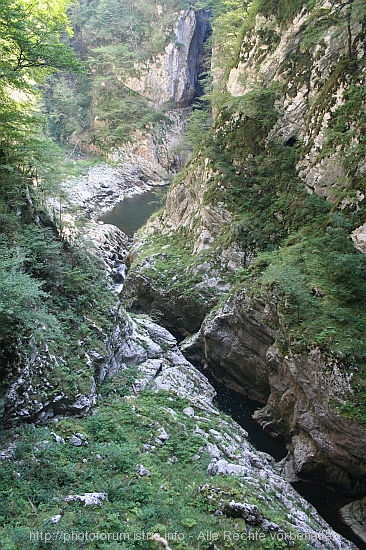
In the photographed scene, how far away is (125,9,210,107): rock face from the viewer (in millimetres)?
46938

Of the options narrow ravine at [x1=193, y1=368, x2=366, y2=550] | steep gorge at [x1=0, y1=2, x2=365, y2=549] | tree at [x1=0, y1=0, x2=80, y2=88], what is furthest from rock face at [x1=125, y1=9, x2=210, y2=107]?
narrow ravine at [x1=193, y1=368, x2=366, y2=550]

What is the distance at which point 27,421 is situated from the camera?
6848mm

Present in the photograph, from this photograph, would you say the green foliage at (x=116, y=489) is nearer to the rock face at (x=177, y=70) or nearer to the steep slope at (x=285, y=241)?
the steep slope at (x=285, y=241)

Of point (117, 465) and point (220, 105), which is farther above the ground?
point (220, 105)

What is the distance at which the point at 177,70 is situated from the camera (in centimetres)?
4744

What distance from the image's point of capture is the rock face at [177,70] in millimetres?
46938

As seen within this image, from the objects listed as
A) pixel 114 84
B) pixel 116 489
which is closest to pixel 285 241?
pixel 116 489

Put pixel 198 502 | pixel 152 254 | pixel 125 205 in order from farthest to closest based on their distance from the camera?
pixel 125 205 → pixel 152 254 → pixel 198 502

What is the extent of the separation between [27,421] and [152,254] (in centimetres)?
1347

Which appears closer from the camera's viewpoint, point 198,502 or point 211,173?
point 198,502

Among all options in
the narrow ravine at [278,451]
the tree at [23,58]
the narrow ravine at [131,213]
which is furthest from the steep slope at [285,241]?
the narrow ravine at [131,213]

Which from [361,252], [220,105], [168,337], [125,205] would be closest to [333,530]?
[361,252]

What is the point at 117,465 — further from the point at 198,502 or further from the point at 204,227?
the point at 204,227

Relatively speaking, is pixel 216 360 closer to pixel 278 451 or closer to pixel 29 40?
pixel 278 451
